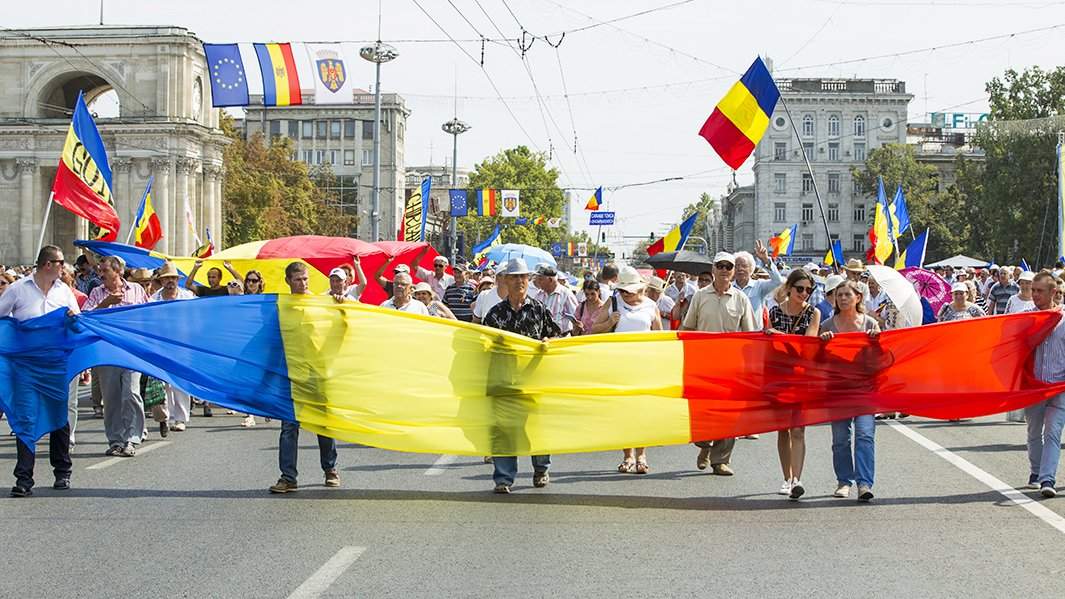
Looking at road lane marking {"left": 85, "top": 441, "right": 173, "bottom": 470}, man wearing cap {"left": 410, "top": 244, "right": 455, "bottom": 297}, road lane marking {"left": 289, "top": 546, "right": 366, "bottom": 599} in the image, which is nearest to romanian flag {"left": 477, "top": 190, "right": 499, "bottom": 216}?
man wearing cap {"left": 410, "top": 244, "right": 455, "bottom": 297}

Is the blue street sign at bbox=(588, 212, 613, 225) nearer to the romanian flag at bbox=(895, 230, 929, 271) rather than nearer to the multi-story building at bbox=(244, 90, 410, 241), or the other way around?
the romanian flag at bbox=(895, 230, 929, 271)

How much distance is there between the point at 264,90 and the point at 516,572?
22730mm

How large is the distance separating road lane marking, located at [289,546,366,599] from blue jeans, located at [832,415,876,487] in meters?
4.01

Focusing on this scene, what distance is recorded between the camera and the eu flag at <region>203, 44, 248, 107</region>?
28.1 metres

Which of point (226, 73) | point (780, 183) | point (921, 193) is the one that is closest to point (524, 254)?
point (226, 73)

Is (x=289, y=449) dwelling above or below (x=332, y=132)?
below

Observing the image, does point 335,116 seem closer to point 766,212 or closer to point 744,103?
point 766,212

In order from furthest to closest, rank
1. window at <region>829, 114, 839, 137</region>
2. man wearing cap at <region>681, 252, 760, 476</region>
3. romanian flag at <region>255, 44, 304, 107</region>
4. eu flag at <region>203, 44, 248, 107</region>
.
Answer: window at <region>829, 114, 839, 137</region>
romanian flag at <region>255, 44, 304, 107</region>
eu flag at <region>203, 44, 248, 107</region>
man wearing cap at <region>681, 252, 760, 476</region>

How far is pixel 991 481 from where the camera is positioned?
11.9 m

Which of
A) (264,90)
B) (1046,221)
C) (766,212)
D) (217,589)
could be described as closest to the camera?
(217,589)

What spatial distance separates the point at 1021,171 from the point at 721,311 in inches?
2692

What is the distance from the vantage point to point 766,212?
12800 centimetres

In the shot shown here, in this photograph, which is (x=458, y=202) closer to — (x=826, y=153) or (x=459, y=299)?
(x=459, y=299)

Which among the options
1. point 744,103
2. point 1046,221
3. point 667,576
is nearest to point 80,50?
point 1046,221
